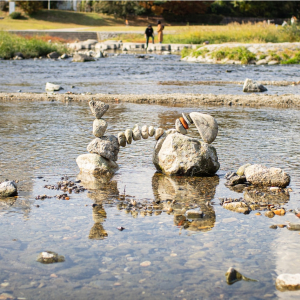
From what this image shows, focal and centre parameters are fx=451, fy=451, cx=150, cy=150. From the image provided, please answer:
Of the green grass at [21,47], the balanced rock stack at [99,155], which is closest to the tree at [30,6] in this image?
the green grass at [21,47]

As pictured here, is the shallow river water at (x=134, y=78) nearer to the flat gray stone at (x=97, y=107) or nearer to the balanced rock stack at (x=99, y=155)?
the flat gray stone at (x=97, y=107)

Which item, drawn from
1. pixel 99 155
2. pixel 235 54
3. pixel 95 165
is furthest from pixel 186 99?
pixel 235 54

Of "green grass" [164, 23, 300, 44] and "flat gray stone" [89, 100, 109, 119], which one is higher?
"green grass" [164, 23, 300, 44]

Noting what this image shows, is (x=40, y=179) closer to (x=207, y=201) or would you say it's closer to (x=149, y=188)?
(x=149, y=188)

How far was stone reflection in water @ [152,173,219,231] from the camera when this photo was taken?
4.38 metres

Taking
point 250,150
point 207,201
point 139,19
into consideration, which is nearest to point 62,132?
point 250,150

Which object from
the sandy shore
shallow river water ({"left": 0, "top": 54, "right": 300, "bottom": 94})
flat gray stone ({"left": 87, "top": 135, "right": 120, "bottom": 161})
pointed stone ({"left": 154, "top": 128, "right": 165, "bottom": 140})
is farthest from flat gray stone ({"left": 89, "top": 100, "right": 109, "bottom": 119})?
shallow river water ({"left": 0, "top": 54, "right": 300, "bottom": 94})

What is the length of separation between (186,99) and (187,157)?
23.3 feet

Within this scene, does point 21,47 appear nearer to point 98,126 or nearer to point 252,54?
point 252,54

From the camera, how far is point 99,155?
6168 millimetres

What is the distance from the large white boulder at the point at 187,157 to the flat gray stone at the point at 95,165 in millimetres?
725

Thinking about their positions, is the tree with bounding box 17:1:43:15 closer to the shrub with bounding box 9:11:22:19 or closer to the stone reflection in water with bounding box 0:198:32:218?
the shrub with bounding box 9:11:22:19

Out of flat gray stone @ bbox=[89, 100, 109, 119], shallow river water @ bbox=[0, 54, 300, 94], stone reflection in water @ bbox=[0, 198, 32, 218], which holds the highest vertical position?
flat gray stone @ bbox=[89, 100, 109, 119]

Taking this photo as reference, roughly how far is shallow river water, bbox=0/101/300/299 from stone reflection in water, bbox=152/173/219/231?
0.04ft
